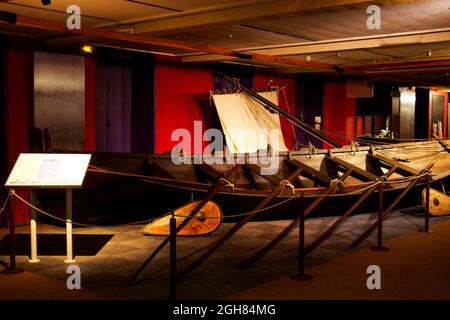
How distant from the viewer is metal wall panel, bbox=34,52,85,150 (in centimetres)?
672

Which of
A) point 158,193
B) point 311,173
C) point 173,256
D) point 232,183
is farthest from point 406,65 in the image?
point 173,256

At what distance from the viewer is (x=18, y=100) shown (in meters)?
6.72

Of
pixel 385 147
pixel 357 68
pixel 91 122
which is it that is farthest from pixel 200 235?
pixel 357 68

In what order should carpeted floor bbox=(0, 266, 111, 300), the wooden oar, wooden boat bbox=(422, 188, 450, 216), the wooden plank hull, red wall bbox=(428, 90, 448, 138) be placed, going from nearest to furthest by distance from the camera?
carpeted floor bbox=(0, 266, 111, 300) < the wooden oar < the wooden plank hull < wooden boat bbox=(422, 188, 450, 216) < red wall bbox=(428, 90, 448, 138)

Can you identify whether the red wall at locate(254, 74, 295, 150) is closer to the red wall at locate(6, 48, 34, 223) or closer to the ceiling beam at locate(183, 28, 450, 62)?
the ceiling beam at locate(183, 28, 450, 62)

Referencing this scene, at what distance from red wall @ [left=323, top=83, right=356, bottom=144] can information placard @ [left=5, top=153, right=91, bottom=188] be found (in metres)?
9.06

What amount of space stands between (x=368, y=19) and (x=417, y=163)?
135 inches

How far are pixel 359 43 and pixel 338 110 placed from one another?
235 inches

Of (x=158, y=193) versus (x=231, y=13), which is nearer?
(x=231, y=13)

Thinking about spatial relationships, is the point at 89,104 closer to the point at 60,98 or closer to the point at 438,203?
the point at 60,98

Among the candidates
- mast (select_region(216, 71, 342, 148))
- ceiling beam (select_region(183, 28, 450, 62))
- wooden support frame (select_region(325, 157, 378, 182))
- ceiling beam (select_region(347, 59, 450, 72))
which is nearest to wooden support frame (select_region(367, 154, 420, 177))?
wooden support frame (select_region(325, 157, 378, 182))

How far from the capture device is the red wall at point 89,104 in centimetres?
755

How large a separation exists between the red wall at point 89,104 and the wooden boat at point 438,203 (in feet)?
15.2

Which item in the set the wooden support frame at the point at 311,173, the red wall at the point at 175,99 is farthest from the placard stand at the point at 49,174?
the red wall at the point at 175,99
